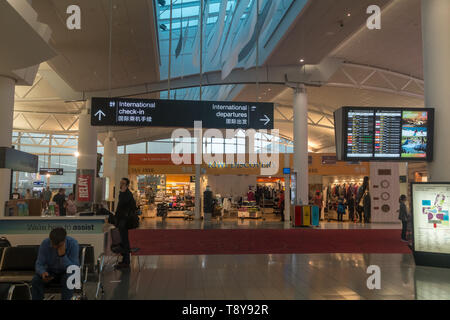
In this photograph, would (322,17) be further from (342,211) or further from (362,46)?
(342,211)

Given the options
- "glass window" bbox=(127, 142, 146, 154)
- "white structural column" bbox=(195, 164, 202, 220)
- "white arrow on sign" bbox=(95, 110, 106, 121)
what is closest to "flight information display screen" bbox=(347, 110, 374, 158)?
"white arrow on sign" bbox=(95, 110, 106, 121)

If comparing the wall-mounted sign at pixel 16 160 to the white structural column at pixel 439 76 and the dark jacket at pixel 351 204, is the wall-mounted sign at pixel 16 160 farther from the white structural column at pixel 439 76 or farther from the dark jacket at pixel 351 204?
the dark jacket at pixel 351 204

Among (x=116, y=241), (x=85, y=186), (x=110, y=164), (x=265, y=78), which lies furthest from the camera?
(x=110, y=164)

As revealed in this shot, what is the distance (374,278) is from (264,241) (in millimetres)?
4887

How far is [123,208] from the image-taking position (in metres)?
6.74

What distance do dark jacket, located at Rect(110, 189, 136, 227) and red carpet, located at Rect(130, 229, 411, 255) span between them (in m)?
2.17

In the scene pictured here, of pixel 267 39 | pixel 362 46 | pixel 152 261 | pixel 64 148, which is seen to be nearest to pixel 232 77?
pixel 267 39

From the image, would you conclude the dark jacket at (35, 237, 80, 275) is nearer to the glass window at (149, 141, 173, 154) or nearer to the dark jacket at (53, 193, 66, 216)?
the dark jacket at (53, 193, 66, 216)

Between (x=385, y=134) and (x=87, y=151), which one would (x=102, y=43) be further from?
(x=385, y=134)

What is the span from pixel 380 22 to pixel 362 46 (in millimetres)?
2427

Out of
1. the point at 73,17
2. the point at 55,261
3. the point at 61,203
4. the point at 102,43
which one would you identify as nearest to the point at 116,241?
the point at 55,261

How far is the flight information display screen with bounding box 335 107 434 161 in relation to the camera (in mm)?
7012

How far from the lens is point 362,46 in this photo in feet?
46.9

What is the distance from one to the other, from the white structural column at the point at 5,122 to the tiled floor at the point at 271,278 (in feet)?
10.0
